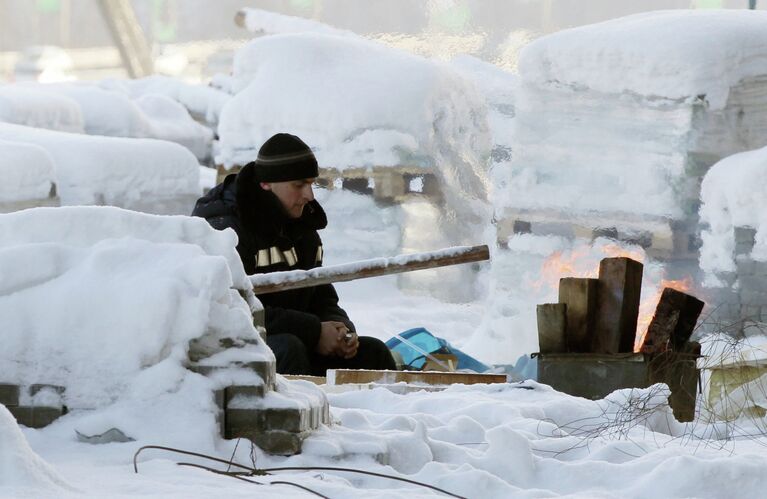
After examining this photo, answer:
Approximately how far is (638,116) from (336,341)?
525 cm

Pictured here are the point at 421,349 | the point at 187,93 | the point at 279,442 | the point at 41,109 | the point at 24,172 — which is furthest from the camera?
the point at 187,93

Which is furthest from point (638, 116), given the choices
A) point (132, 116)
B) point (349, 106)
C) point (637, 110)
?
point (132, 116)

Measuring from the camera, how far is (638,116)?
10.6 m

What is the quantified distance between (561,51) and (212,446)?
7665mm

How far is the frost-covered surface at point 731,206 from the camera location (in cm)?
952

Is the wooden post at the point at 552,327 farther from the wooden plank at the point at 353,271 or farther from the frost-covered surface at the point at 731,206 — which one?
the frost-covered surface at the point at 731,206

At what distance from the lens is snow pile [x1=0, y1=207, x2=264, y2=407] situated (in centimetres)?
369

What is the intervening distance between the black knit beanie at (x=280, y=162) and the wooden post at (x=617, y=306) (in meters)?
1.42

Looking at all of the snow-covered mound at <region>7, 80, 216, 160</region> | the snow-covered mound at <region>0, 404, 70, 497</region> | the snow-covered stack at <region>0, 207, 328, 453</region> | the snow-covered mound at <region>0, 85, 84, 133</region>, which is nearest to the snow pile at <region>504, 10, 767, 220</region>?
the snow-covered stack at <region>0, 207, 328, 453</region>

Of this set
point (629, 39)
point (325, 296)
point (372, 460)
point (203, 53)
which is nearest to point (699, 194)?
point (629, 39)

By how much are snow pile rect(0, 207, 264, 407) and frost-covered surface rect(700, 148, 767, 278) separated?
6.21 metres

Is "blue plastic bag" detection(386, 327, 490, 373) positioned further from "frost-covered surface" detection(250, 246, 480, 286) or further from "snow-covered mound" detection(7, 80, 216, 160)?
"snow-covered mound" detection(7, 80, 216, 160)

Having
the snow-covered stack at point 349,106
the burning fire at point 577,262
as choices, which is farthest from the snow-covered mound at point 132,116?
the burning fire at point 577,262

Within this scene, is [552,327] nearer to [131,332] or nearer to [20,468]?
[131,332]
